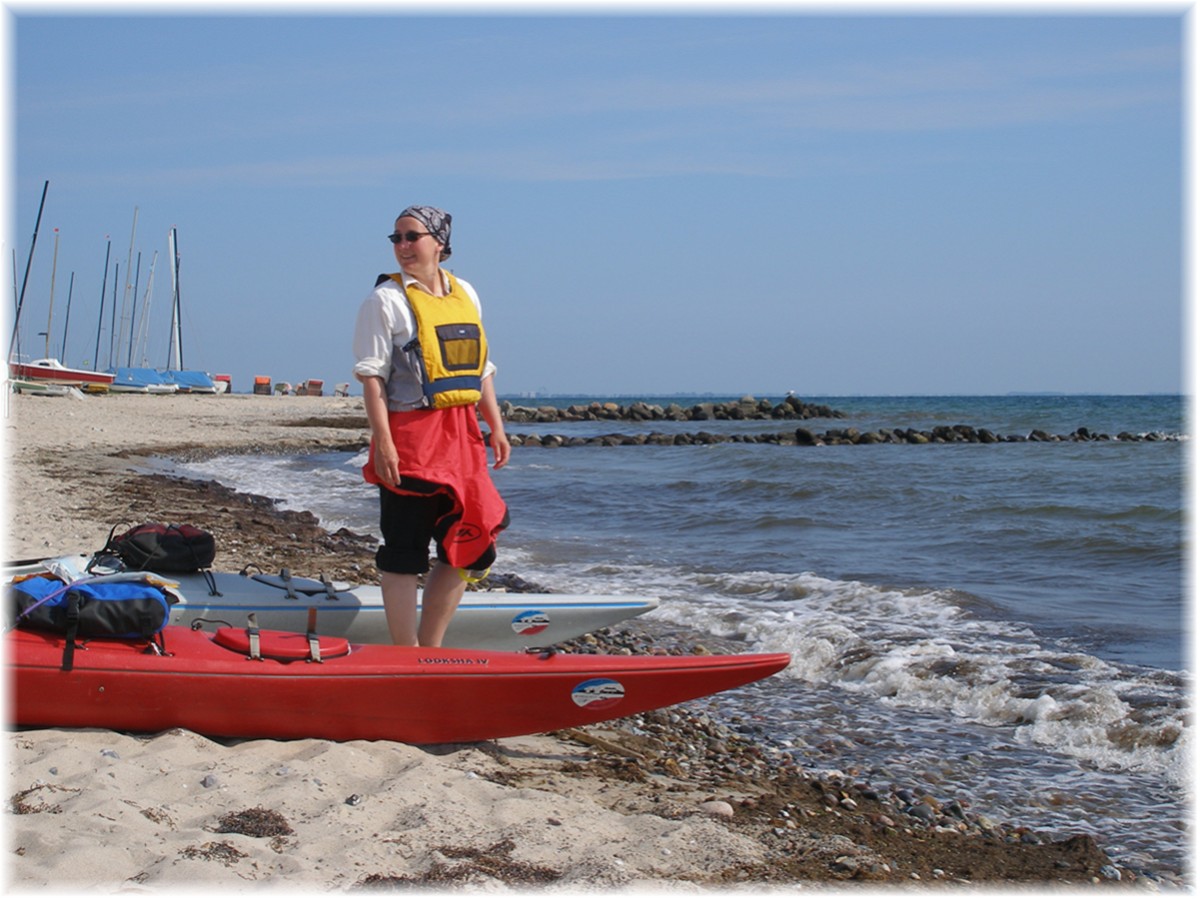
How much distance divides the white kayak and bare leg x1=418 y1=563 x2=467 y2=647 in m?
0.44

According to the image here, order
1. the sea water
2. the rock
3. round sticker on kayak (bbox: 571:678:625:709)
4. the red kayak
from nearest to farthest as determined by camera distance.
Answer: the rock < the red kayak < round sticker on kayak (bbox: 571:678:625:709) < the sea water

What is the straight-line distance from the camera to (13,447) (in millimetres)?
14781

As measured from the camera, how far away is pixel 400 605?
12.8ft

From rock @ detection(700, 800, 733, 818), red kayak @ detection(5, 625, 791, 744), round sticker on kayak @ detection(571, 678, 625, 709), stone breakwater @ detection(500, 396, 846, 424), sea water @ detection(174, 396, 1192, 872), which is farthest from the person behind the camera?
stone breakwater @ detection(500, 396, 846, 424)

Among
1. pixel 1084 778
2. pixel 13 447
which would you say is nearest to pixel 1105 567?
pixel 1084 778

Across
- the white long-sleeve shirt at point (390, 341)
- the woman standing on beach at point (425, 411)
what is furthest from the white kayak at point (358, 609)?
the white long-sleeve shirt at point (390, 341)

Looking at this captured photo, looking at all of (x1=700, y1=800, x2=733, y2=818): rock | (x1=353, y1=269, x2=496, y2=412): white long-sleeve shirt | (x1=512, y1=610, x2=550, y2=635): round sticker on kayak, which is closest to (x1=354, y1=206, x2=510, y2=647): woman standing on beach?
(x1=353, y1=269, x2=496, y2=412): white long-sleeve shirt

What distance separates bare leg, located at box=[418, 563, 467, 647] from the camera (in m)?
3.92

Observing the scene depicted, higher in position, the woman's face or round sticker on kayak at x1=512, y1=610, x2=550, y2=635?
the woman's face

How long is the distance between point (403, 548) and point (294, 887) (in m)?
1.41

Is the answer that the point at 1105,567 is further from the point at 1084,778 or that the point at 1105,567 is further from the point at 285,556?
the point at 285,556

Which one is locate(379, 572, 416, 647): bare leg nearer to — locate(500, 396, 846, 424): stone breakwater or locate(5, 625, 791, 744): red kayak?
→ locate(5, 625, 791, 744): red kayak

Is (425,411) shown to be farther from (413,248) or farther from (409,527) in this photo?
(413,248)

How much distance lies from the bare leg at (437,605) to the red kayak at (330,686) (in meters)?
0.18
